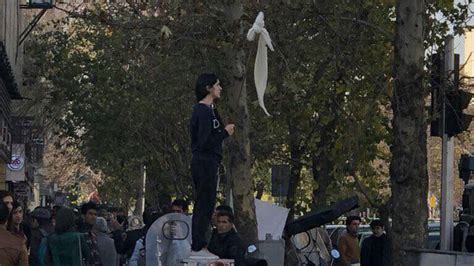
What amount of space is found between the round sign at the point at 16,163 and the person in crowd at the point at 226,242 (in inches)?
1372

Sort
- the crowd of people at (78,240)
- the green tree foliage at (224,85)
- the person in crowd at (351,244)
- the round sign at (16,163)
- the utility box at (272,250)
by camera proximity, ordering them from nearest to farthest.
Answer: the crowd of people at (78,240), the utility box at (272,250), the green tree foliage at (224,85), the person in crowd at (351,244), the round sign at (16,163)

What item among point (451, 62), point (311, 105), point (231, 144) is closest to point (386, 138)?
point (311, 105)

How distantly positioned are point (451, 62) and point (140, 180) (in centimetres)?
3737

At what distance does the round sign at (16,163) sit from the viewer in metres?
48.2

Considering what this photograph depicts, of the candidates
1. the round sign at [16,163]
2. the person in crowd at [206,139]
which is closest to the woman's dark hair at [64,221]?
the person in crowd at [206,139]

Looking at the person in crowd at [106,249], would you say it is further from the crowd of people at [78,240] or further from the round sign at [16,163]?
the round sign at [16,163]

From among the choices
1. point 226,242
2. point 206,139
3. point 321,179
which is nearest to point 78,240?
point 226,242

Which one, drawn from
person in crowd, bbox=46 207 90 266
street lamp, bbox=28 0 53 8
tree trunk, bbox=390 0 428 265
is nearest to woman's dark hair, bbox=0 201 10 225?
person in crowd, bbox=46 207 90 266

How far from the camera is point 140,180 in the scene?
53.0m

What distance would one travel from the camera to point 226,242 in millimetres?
13500

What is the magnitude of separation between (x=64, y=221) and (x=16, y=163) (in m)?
34.8

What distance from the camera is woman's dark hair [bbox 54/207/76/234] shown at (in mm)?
14641

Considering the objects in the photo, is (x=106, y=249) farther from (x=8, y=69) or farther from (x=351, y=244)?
(x=8, y=69)

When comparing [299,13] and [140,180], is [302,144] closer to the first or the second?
[299,13]
